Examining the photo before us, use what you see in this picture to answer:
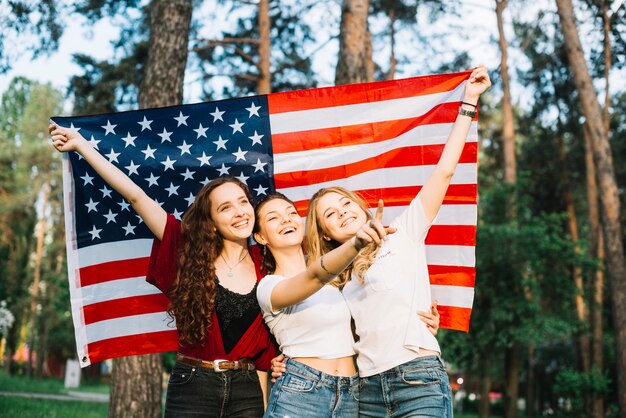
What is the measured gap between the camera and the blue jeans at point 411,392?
3275 millimetres

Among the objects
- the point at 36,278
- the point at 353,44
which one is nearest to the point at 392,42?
the point at 353,44

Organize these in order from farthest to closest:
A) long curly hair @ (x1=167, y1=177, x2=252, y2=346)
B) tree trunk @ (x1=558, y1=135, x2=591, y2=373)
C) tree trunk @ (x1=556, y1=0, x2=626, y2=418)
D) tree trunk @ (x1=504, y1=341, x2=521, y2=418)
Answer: tree trunk @ (x1=558, y1=135, x2=591, y2=373), tree trunk @ (x1=504, y1=341, x2=521, y2=418), tree trunk @ (x1=556, y1=0, x2=626, y2=418), long curly hair @ (x1=167, y1=177, x2=252, y2=346)

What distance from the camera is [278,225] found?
385cm

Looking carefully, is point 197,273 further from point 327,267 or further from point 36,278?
point 36,278

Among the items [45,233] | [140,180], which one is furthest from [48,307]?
[140,180]

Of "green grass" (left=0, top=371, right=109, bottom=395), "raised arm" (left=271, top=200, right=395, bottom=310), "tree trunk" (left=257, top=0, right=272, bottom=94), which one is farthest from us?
"green grass" (left=0, top=371, right=109, bottom=395)

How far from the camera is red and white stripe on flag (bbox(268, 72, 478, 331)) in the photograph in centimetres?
481

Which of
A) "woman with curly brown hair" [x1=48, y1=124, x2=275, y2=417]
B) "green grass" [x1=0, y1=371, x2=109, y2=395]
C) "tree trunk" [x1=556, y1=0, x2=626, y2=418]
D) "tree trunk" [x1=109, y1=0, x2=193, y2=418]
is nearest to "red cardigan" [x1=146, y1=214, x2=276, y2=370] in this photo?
"woman with curly brown hair" [x1=48, y1=124, x2=275, y2=417]

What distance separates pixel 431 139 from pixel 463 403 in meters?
39.2

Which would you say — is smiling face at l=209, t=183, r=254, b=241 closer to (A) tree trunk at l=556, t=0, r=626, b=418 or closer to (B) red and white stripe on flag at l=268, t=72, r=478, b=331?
(B) red and white stripe on flag at l=268, t=72, r=478, b=331

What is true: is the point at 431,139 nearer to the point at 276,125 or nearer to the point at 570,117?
the point at 276,125

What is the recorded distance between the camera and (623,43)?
18.3 metres

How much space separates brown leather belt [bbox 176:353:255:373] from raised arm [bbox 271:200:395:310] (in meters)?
0.46

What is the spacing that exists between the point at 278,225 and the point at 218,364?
891 mm
